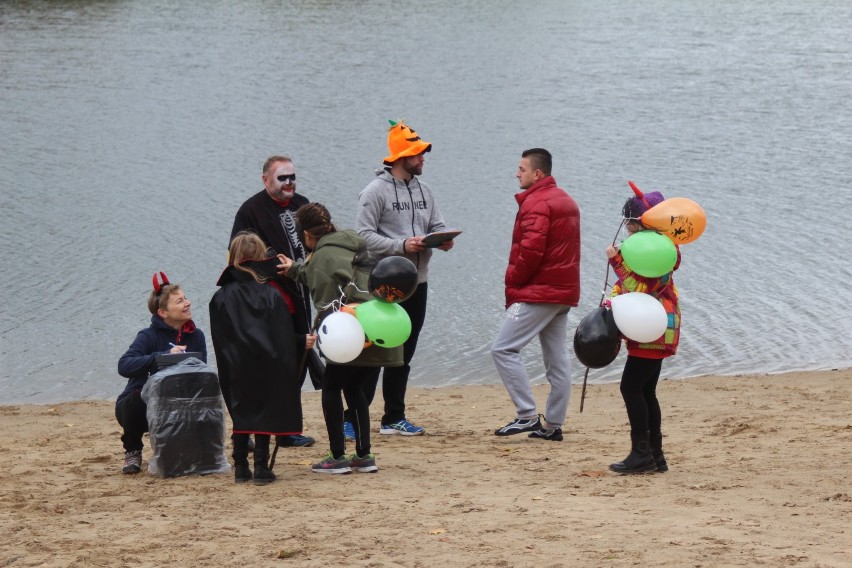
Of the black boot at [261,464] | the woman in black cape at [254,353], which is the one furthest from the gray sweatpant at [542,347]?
the black boot at [261,464]

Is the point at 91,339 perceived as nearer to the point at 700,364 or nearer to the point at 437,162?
the point at 700,364

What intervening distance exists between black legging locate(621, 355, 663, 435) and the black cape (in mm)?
1684

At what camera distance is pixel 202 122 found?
21.7 meters

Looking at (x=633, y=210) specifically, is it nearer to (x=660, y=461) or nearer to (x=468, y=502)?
(x=660, y=461)

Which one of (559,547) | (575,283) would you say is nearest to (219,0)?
(575,283)

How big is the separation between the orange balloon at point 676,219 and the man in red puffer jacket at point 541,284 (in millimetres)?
846

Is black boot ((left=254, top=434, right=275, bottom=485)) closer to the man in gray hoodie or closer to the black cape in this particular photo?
the black cape

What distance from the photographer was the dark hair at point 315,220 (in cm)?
640

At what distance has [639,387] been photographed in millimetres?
6328

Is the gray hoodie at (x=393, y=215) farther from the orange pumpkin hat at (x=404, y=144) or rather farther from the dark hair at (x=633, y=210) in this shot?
the dark hair at (x=633, y=210)

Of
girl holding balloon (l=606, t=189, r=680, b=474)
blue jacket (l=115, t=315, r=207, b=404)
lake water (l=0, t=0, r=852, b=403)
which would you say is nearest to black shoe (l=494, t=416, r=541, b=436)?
girl holding balloon (l=606, t=189, r=680, b=474)

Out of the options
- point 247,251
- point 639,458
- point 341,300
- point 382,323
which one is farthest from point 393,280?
point 639,458

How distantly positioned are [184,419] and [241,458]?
0.38m

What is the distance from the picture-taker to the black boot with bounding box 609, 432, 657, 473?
21.0ft
